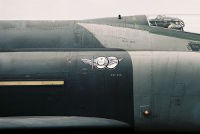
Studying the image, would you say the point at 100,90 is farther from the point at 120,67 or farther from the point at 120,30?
the point at 120,30

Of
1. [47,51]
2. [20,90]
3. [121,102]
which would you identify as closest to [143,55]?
[121,102]

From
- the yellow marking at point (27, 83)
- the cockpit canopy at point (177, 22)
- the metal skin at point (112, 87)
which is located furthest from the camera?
the cockpit canopy at point (177, 22)

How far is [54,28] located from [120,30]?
1889 mm

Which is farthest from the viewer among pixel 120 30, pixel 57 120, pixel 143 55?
pixel 120 30

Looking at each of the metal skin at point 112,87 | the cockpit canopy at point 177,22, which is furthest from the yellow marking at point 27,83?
the cockpit canopy at point 177,22

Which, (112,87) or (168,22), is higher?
(168,22)

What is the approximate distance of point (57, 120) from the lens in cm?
855

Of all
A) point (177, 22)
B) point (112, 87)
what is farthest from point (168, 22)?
point (112, 87)

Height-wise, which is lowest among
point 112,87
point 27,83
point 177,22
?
point 112,87

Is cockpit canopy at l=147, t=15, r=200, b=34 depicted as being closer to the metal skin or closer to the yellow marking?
the metal skin

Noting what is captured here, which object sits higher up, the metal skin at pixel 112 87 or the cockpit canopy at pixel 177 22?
the cockpit canopy at pixel 177 22

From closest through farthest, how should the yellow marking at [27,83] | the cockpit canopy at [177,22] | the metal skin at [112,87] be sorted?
the metal skin at [112,87]
the yellow marking at [27,83]
the cockpit canopy at [177,22]

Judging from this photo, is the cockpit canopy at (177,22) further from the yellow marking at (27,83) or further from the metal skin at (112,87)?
the yellow marking at (27,83)

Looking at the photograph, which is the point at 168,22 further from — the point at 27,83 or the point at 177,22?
the point at 27,83
